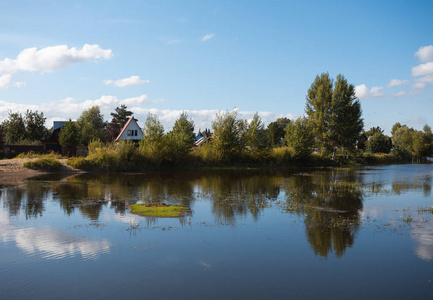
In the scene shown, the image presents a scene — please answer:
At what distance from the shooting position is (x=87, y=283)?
26.7 feet

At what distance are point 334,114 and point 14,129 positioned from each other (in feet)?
187

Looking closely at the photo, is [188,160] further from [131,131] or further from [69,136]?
[69,136]

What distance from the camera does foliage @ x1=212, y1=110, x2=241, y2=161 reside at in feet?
163

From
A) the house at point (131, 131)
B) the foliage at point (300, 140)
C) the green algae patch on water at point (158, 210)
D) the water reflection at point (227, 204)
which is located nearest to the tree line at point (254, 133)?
the foliage at point (300, 140)

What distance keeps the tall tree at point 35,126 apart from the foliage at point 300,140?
151 ft

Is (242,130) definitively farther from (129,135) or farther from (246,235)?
(246,235)

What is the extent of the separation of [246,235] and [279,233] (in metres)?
1.30

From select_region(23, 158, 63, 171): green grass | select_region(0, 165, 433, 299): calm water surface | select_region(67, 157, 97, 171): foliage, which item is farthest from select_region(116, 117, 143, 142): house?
select_region(0, 165, 433, 299): calm water surface

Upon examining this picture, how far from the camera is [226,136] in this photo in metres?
49.9

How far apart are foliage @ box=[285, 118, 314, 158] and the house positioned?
89.6ft

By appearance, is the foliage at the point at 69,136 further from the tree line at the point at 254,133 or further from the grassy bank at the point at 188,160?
the grassy bank at the point at 188,160

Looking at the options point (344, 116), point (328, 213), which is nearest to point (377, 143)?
point (344, 116)

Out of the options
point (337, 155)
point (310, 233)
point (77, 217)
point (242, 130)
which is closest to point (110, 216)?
point (77, 217)

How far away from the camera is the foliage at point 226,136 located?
4969 cm
